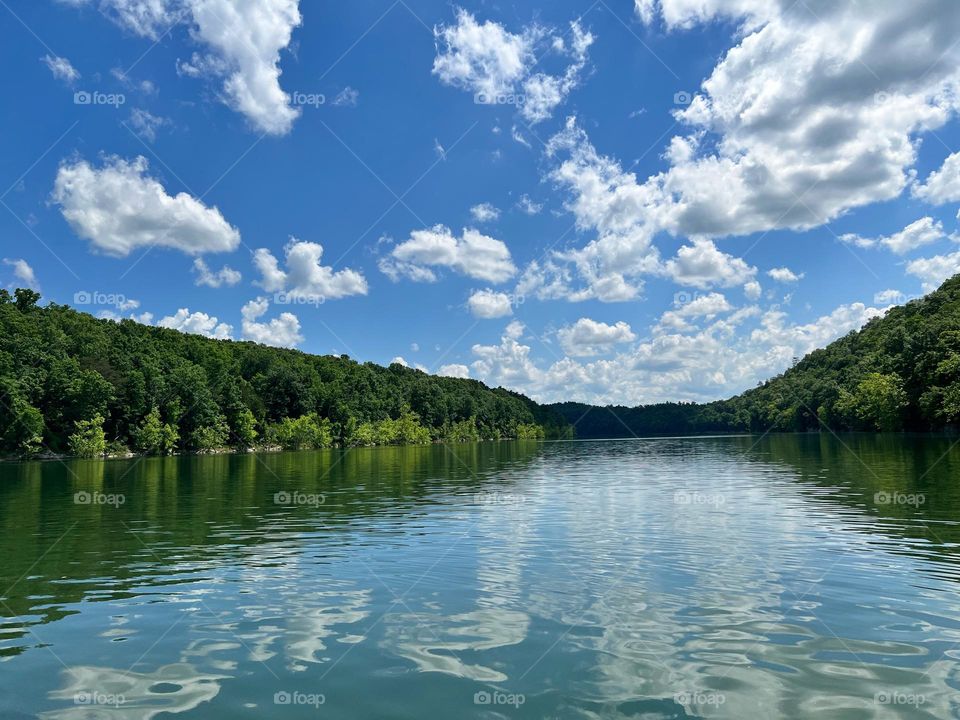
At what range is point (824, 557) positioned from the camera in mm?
21703

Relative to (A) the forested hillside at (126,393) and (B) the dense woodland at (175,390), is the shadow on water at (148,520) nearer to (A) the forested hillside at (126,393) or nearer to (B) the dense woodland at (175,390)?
(A) the forested hillside at (126,393)

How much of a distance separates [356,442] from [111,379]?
267 ft

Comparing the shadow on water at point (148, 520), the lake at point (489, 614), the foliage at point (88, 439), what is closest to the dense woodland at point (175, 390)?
the foliage at point (88, 439)

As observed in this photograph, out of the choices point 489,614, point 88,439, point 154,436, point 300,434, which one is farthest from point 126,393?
point 489,614

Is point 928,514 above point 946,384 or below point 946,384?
below

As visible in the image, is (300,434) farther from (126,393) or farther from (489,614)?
(489,614)

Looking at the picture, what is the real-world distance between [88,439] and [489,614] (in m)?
123

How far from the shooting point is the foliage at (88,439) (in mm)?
113062

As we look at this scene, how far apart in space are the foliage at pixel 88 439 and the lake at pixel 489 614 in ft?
297

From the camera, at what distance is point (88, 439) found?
4535 inches

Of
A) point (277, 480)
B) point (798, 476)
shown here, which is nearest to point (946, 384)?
point (798, 476)

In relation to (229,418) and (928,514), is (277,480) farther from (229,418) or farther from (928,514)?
(229,418)

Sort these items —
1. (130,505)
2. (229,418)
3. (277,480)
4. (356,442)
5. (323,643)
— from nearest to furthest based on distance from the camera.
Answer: (323,643) < (130,505) < (277,480) < (229,418) < (356,442)

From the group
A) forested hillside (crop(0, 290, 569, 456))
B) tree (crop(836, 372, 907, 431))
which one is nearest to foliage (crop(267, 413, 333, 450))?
forested hillside (crop(0, 290, 569, 456))
